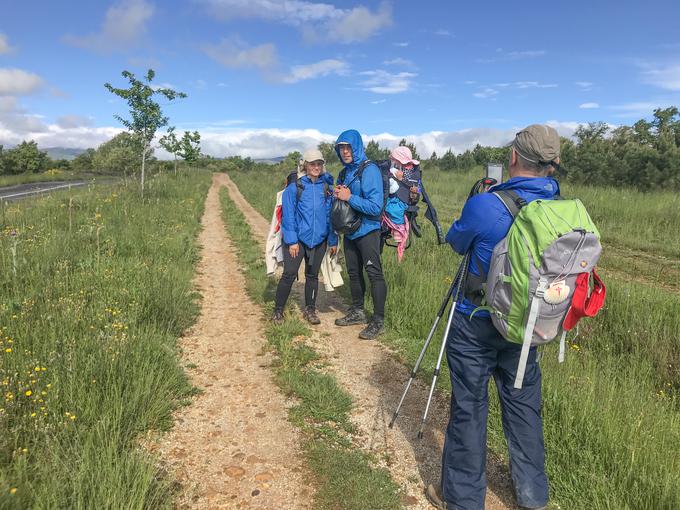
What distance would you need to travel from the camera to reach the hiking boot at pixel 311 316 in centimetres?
530

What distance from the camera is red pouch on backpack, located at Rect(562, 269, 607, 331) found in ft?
6.25

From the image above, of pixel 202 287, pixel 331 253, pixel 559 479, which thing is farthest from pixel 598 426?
pixel 202 287

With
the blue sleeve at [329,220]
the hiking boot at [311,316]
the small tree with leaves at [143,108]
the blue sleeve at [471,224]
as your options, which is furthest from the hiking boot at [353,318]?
the small tree with leaves at [143,108]

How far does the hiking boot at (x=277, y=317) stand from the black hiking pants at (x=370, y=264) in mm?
992

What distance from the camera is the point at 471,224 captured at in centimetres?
216

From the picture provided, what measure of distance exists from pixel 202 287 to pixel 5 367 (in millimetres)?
3897

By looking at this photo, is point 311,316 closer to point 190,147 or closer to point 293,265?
point 293,265

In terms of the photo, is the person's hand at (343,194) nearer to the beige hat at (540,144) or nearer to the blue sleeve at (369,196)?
the blue sleeve at (369,196)

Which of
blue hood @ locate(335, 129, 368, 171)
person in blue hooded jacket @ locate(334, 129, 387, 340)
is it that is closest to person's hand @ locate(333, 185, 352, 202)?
person in blue hooded jacket @ locate(334, 129, 387, 340)

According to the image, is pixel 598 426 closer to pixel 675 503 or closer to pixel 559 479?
pixel 559 479

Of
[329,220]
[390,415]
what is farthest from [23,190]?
[390,415]

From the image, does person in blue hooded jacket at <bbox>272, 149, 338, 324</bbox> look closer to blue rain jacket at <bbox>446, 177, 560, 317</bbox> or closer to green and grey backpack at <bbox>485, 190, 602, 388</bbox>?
blue rain jacket at <bbox>446, 177, 560, 317</bbox>

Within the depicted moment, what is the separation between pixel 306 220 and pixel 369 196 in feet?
2.92

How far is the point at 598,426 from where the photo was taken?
2697 mm
